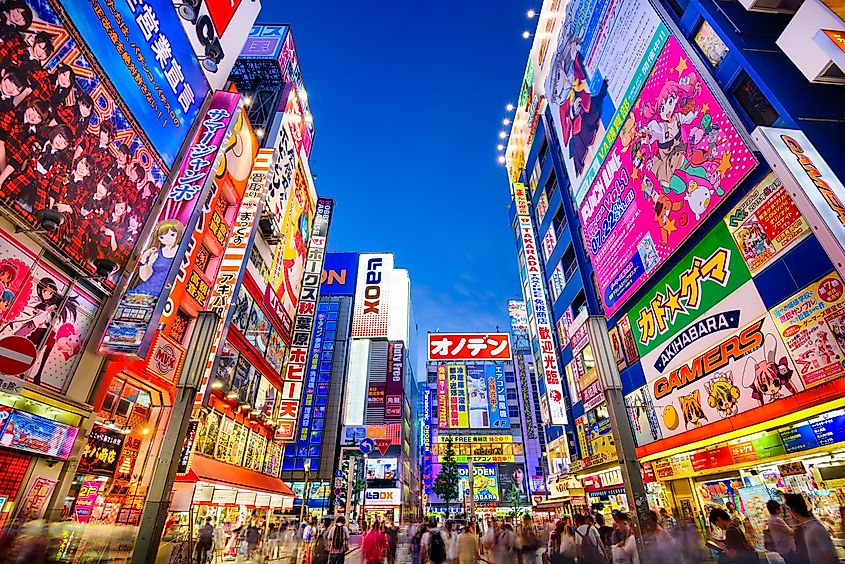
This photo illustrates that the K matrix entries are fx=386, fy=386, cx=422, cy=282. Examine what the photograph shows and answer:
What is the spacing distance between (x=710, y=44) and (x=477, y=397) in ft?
156

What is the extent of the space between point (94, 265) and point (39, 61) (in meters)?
→ 4.53

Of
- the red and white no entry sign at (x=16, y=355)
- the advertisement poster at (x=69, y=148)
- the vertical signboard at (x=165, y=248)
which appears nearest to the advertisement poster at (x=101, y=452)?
the vertical signboard at (x=165, y=248)

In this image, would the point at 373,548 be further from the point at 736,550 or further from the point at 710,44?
the point at 710,44

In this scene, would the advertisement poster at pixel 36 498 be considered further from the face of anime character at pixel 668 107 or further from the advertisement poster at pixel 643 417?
the face of anime character at pixel 668 107

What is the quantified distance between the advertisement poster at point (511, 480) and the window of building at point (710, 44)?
5481 centimetres

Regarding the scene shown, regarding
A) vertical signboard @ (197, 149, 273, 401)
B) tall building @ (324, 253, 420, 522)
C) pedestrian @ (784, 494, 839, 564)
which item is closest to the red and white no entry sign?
vertical signboard @ (197, 149, 273, 401)

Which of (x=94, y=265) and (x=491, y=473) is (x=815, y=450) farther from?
(x=491, y=473)

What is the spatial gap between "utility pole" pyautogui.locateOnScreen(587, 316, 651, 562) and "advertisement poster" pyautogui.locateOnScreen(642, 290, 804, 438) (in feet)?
10.9

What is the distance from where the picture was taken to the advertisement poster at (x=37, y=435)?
7.54 meters

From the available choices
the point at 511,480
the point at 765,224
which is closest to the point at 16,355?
the point at 765,224

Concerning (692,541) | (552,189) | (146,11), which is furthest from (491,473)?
(146,11)

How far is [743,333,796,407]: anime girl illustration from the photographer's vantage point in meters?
9.28

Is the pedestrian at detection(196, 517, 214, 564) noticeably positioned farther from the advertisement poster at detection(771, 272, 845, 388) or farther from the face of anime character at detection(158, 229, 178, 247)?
the advertisement poster at detection(771, 272, 845, 388)

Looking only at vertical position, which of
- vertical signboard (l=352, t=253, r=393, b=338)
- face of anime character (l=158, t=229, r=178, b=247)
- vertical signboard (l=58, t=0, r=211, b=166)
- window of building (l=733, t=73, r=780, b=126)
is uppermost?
vertical signboard (l=352, t=253, r=393, b=338)
